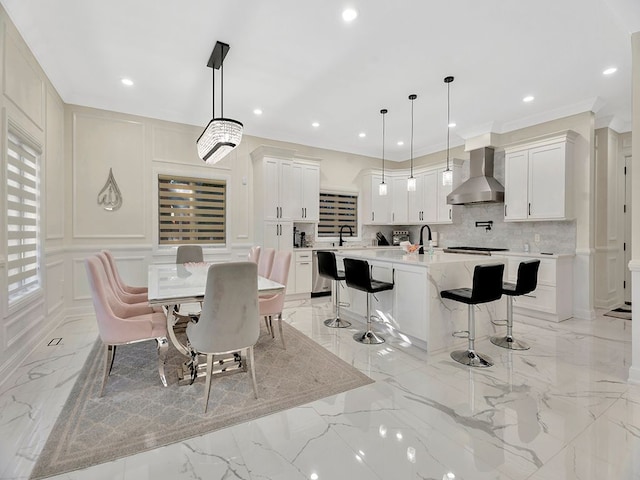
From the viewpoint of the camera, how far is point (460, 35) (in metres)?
2.79

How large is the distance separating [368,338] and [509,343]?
1469mm

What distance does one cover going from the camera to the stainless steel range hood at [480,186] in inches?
192

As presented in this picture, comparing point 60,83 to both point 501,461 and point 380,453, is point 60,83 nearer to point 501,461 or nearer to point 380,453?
point 380,453

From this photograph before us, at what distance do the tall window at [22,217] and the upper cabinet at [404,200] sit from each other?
206 inches

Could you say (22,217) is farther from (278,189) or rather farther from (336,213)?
(336,213)

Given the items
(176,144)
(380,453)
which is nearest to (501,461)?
(380,453)

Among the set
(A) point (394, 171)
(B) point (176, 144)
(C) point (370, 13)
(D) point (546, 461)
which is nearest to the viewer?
(D) point (546, 461)

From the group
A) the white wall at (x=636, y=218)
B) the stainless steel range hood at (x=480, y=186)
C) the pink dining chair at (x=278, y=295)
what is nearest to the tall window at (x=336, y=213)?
the stainless steel range hood at (x=480, y=186)

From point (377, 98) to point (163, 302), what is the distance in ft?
11.9

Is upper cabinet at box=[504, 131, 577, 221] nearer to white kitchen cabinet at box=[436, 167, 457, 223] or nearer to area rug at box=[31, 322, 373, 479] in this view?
white kitchen cabinet at box=[436, 167, 457, 223]

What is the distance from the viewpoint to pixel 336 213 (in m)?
6.47

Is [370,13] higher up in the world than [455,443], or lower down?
higher up

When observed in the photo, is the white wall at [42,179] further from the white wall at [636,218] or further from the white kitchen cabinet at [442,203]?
the white kitchen cabinet at [442,203]

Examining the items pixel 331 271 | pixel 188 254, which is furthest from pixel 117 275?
pixel 331 271
